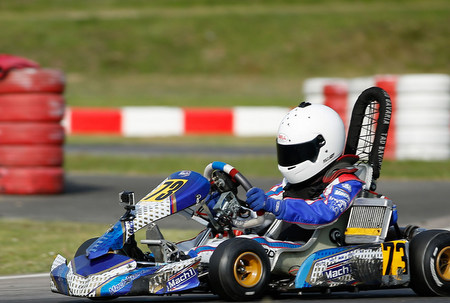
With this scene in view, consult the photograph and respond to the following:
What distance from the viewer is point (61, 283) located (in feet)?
16.7

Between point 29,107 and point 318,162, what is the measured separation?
6.04 meters

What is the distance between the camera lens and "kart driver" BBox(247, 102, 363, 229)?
548cm

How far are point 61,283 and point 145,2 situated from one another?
29.6 metres

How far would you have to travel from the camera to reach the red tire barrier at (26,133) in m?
10.9

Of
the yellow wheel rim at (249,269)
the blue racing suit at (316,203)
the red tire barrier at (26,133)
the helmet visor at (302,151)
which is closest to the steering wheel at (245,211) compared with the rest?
the blue racing suit at (316,203)

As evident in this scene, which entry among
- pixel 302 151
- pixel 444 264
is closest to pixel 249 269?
pixel 302 151

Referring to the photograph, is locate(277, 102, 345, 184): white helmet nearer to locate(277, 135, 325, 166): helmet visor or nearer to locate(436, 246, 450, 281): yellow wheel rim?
locate(277, 135, 325, 166): helmet visor

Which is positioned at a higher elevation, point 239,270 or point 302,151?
point 302,151

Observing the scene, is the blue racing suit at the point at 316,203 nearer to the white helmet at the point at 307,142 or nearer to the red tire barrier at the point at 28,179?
the white helmet at the point at 307,142

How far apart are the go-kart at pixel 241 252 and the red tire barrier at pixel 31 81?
5.69 metres

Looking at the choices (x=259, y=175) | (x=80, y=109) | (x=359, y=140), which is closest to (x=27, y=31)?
(x=80, y=109)

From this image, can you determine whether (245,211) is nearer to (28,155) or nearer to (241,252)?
(241,252)

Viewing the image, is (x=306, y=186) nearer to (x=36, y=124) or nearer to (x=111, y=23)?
(x=36, y=124)

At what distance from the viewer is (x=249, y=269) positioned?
5.20 meters
